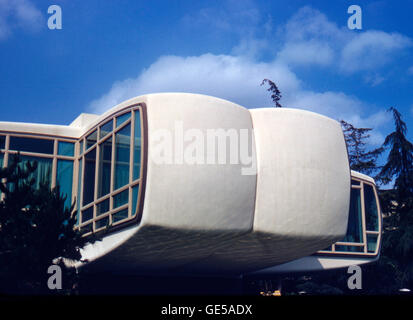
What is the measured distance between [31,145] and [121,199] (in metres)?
5.55

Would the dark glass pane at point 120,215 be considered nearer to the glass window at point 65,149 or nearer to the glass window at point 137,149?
the glass window at point 137,149

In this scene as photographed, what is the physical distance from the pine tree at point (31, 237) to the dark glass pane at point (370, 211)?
1517 centimetres

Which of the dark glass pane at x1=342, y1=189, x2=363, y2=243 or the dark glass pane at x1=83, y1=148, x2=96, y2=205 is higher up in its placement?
the dark glass pane at x1=83, y1=148, x2=96, y2=205

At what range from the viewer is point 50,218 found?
46.4 ft

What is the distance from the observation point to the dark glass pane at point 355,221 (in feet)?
79.1

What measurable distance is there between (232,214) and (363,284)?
59.5 ft

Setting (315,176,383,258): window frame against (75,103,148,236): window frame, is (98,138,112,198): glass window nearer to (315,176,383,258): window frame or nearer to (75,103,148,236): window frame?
(75,103,148,236): window frame

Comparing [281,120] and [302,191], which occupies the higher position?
[281,120]

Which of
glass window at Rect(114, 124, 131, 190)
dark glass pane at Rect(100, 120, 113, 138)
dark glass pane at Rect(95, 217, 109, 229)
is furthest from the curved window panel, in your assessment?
dark glass pane at Rect(95, 217, 109, 229)

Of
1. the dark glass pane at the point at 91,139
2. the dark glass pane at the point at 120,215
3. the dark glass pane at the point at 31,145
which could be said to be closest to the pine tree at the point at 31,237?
the dark glass pane at the point at 120,215

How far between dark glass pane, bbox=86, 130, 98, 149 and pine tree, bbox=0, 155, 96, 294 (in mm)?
5010

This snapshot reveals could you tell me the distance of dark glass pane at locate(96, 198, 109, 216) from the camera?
17.7 metres
